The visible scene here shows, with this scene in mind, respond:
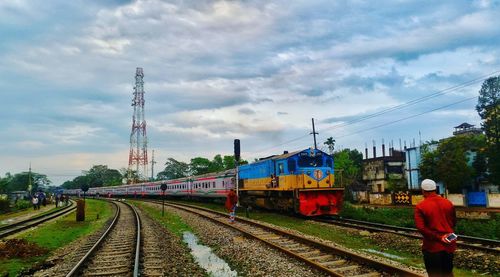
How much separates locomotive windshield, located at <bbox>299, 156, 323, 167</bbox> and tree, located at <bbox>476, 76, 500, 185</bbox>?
34.0 metres

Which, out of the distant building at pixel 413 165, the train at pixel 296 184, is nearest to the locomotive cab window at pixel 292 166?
the train at pixel 296 184

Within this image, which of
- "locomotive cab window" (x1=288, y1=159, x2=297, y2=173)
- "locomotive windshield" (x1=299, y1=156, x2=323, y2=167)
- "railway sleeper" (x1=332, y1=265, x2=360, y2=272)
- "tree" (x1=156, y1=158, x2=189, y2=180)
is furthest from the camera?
"tree" (x1=156, y1=158, x2=189, y2=180)

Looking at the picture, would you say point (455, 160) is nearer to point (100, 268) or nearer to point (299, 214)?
point (299, 214)

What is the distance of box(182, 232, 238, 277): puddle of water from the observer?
8.84m

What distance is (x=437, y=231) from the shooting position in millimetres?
5113

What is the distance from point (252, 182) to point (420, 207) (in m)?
20.4

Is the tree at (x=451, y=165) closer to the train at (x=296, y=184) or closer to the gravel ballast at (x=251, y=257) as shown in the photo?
the train at (x=296, y=184)

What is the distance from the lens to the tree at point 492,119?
4444 cm

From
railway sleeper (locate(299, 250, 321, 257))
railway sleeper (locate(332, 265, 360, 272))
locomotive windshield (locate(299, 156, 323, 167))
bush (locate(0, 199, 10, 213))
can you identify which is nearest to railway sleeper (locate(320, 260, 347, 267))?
railway sleeper (locate(332, 265, 360, 272))

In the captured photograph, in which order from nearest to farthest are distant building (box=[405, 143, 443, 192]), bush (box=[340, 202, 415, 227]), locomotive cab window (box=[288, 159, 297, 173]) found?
bush (box=[340, 202, 415, 227]) < locomotive cab window (box=[288, 159, 297, 173]) < distant building (box=[405, 143, 443, 192])

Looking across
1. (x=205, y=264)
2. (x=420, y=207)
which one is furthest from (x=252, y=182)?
(x=420, y=207)

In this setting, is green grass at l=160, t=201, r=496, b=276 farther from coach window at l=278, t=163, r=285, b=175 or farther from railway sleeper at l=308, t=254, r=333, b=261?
coach window at l=278, t=163, r=285, b=175

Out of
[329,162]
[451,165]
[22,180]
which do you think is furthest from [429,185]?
[22,180]

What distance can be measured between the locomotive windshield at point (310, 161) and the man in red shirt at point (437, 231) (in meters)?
14.5
